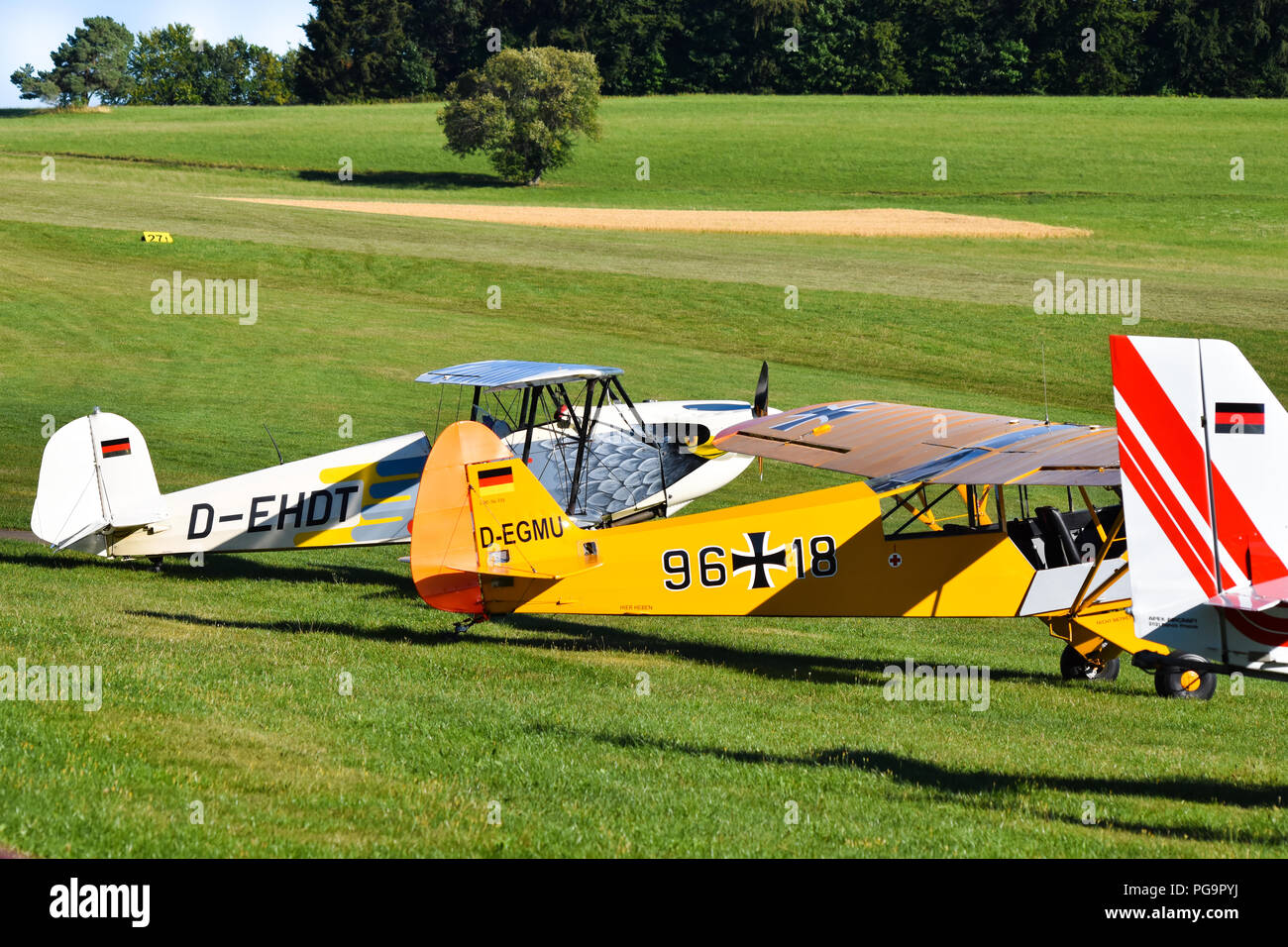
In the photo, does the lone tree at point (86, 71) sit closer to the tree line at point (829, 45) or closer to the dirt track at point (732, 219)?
the tree line at point (829, 45)

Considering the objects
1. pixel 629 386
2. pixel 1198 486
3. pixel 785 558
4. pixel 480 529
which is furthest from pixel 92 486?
pixel 629 386

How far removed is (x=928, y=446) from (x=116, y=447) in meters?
9.44

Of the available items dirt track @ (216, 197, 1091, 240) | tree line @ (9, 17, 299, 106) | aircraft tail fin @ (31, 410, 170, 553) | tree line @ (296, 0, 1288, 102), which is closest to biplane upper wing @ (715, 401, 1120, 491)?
aircraft tail fin @ (31, 410, 170, 553)

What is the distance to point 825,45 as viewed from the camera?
106 meters

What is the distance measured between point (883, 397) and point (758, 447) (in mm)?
18713

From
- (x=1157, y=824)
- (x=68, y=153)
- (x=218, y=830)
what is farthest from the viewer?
(x=68, y=153)

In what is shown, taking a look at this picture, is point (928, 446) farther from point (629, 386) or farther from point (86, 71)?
point (86, 71)

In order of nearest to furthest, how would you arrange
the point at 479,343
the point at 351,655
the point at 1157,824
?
the point at 1157,824 → the point at 351,655 → the point at 479,343

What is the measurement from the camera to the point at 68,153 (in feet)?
243

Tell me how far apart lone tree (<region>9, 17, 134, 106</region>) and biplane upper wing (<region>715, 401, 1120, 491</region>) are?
4748 inches

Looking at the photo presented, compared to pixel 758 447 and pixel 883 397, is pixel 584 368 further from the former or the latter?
pixel 883 397

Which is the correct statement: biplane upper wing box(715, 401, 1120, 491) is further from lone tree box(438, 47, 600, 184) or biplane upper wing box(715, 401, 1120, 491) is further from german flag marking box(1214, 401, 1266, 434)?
lone tree box(438, 47, 600, 184)

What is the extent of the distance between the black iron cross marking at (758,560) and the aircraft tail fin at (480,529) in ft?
4.47

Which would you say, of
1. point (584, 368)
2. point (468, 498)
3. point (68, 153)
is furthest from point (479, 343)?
point (68, 153)
